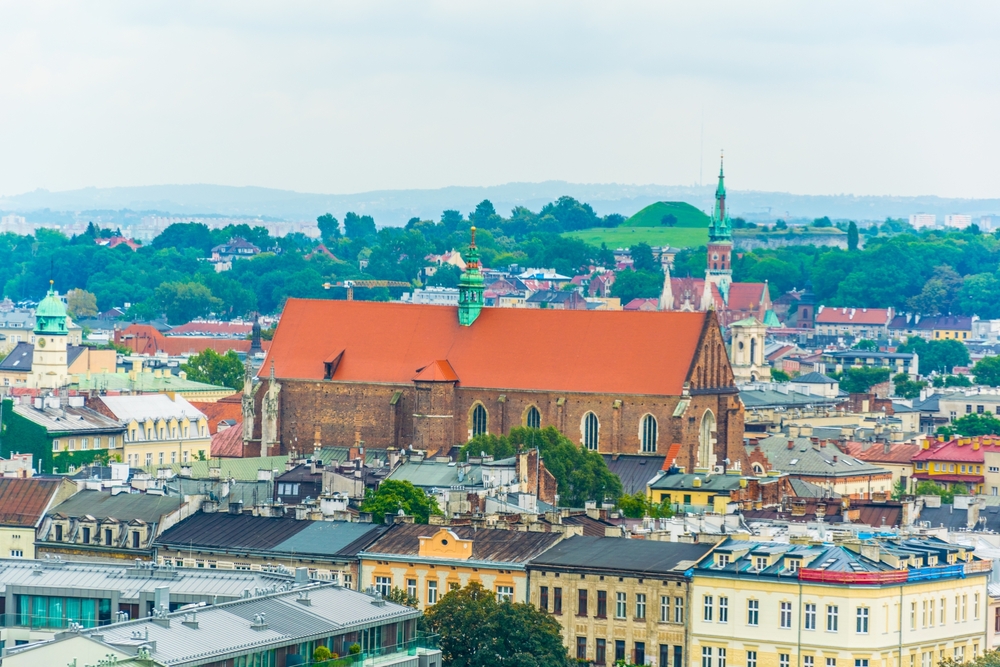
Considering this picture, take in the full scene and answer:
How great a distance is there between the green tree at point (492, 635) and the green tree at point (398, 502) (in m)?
13.9

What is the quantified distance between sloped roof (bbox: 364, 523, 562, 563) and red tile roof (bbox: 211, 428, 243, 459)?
46.2 meters

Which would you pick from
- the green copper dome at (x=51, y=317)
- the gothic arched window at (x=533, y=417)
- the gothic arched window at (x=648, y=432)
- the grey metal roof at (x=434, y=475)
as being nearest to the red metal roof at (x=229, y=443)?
the gothic arched window at (x=533, y=417)

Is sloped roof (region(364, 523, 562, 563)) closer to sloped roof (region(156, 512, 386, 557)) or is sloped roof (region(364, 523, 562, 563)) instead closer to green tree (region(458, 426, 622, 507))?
sloped roof (region(156, 512, 386, 557))

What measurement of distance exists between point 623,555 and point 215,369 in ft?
355

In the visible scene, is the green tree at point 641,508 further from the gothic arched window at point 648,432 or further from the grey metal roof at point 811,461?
the grey metal roof at point 811,461

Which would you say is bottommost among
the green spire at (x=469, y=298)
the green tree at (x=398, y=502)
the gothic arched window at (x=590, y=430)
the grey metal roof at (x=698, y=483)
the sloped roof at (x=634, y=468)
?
the sloped roof at (x=634, y=468)

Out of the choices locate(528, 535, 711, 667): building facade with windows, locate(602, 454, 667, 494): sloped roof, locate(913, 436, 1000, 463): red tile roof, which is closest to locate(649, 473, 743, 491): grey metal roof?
locate(602, 454, 667, 494): sloped roof

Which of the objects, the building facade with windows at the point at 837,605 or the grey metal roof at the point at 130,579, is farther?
the building facade with windows at the point at 837,605

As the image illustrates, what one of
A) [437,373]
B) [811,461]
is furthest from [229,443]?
[811,461]

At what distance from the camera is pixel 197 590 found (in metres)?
68.3

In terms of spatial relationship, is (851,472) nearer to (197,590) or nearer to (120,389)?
(120,389)

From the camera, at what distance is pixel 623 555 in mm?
75312

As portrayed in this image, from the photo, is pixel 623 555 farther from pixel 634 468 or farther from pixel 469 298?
pixel 469 298

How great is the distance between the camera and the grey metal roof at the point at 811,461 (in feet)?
394
